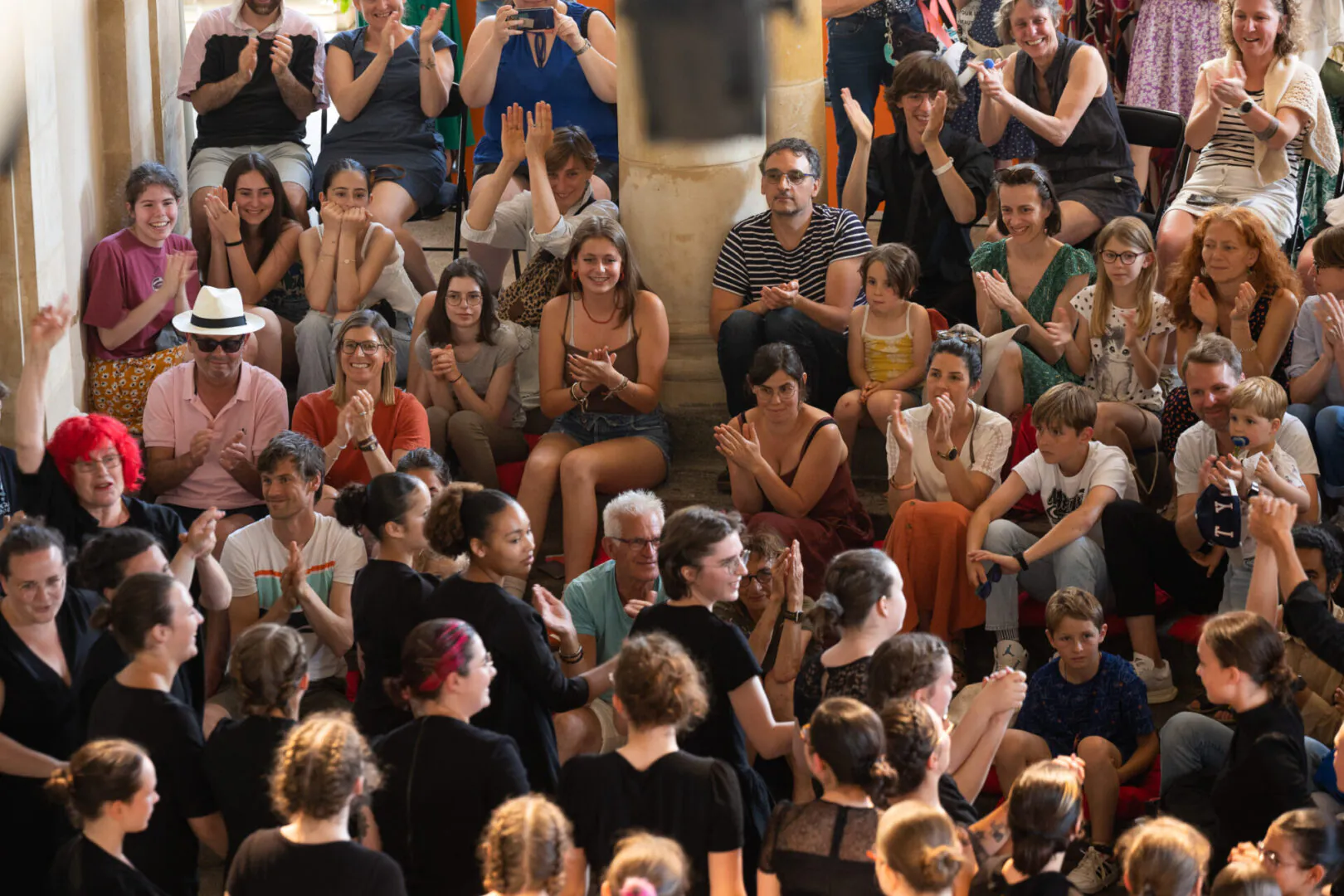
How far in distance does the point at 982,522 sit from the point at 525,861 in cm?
257

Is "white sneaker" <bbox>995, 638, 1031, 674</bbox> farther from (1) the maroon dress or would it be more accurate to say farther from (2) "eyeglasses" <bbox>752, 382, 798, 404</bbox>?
(2) "eyeglasses" <bbox>752, 382, 798, 404</bbox>

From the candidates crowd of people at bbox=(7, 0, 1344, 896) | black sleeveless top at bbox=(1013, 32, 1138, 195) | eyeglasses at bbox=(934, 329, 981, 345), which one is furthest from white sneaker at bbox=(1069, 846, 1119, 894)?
black sleeveless top at bbox=(1013, 32, 1138, 195)

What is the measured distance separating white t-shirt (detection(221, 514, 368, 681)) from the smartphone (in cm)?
263

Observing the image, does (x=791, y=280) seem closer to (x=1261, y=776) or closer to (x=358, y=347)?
(x=358, y=347)

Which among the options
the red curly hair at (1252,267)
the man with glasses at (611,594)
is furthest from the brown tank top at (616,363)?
the red curly hair at (1252,267)

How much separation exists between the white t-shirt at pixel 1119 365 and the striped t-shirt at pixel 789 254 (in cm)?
89

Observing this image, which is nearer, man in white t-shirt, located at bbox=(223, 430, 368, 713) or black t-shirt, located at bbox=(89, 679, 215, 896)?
black t-shirt, located at bbox=(89, 679, 215, 896)

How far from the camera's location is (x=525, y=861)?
3088 millimetres

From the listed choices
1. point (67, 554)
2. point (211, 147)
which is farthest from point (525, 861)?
point (211, 147)

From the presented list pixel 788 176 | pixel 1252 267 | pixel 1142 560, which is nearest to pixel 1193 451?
pixel 1142 560

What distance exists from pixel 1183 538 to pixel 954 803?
1.93 m

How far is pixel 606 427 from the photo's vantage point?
6.01m

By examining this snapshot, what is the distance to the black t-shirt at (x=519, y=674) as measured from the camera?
3.94 metres

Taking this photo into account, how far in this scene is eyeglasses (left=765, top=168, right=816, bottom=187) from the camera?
6145 mm
